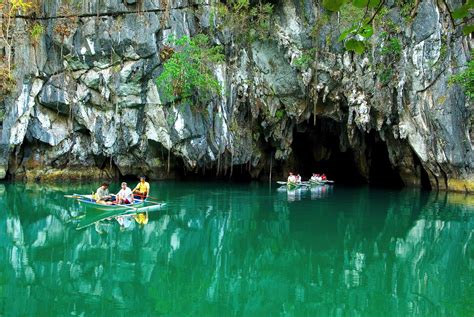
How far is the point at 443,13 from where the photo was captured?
59.6 feet

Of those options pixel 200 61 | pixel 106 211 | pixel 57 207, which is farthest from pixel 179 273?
pixel 200 61

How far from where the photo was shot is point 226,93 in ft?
68.0

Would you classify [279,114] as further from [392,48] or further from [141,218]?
[141,218]

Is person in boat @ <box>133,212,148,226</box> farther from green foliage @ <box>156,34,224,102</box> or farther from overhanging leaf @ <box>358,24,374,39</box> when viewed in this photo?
overhanging leaf @ <box>358,24,374,39</box>

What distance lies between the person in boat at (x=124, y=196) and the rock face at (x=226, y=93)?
8.16 m

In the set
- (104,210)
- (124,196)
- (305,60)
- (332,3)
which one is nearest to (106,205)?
(104,210)

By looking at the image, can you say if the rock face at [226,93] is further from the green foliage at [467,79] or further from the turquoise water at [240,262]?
the turquoise water at [240,262]

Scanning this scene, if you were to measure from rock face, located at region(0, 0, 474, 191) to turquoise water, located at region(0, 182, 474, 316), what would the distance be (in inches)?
221

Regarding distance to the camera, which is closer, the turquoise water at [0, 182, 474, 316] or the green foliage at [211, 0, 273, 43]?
the turquoise water at [0, 182, 474, 316]

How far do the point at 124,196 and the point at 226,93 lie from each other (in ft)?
30.0

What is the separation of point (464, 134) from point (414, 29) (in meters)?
4.77

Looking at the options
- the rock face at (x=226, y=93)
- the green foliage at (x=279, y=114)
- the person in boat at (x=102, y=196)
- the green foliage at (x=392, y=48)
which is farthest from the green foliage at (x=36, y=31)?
the green foliage at (x=392, y=48)

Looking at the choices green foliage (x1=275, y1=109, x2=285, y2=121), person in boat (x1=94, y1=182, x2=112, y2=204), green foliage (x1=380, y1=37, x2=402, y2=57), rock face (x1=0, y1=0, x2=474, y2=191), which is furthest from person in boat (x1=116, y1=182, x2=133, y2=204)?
green foliage (x1=380, y1=37, x2=402, y2=57)

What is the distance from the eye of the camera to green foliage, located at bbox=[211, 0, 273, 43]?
806 inches
